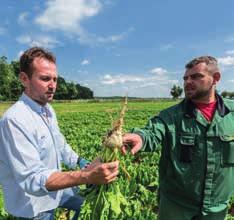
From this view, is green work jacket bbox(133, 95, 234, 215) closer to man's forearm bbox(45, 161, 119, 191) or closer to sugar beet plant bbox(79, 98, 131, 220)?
sugar beet plant bbox(79, 98, 131, 220)

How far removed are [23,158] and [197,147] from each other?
1.76 meters

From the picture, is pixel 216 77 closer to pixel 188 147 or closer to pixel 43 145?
pixel 188 147

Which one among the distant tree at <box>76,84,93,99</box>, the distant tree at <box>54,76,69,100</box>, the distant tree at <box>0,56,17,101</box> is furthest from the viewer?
the distant tree at <box>76,84,93,99</box>

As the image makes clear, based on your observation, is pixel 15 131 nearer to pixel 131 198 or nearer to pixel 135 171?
pixel 131 198

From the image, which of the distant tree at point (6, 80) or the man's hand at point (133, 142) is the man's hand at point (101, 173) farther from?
the distant tree at point (6, 80)

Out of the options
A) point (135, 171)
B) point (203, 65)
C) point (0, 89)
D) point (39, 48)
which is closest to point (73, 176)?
point (39, 48)

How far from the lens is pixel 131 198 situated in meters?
6.20

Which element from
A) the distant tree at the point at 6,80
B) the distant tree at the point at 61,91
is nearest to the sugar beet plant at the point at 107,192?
the distant tree at the point at 6,80

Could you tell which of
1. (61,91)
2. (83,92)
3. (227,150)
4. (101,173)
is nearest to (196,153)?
(227,150)

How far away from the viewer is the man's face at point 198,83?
379cm

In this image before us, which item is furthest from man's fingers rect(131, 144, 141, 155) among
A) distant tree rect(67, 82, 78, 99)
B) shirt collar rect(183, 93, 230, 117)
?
distant tree rect(67, 82, 78, 99)

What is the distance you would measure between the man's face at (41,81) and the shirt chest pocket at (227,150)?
69.6 inches

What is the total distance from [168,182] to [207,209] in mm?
460

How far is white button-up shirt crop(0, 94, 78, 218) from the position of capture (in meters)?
2.77
